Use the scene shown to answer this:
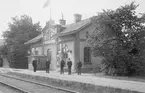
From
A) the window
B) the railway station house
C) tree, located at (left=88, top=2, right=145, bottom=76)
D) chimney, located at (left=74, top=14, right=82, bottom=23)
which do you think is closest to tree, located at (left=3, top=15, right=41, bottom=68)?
the railway station house

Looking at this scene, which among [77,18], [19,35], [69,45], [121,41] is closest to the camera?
[121,41]

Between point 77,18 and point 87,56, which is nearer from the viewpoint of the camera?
point 87,56

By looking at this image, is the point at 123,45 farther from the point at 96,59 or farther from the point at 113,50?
the point at 96,59

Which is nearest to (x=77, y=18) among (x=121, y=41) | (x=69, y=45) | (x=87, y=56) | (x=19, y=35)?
(x=69, y=45)

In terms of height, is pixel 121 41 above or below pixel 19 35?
below

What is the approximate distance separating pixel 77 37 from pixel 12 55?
20937 mm

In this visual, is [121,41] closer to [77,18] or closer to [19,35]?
[77,18]

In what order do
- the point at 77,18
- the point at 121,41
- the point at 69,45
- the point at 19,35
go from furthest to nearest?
the point at 19,35 → the point at 77,18 → the point at 69,45 → the point at 121,41

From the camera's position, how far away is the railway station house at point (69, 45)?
23.4m

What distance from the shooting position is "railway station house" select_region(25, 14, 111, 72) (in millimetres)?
23359

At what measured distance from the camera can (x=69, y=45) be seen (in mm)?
24188

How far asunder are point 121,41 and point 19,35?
88.8 ft

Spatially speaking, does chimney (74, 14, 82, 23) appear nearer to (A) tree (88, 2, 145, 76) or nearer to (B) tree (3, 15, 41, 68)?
(A) tree (88, 2, 145, 76)

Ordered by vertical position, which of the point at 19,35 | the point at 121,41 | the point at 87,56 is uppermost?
the point at 19,35
